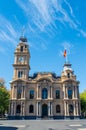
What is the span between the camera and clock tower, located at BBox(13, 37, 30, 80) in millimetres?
60772

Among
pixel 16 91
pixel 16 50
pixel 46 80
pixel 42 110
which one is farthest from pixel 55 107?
pixel 16 50

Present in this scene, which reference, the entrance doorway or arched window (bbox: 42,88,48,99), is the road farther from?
arched window (bbox: 42,88,48,99)

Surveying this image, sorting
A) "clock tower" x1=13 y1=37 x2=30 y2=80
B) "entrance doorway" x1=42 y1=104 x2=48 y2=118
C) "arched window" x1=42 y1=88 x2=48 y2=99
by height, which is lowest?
"entrance doorway" x1=42 y1=104 x2=48 y2=118

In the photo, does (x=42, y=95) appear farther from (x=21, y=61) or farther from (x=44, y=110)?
(x=21, y=61)

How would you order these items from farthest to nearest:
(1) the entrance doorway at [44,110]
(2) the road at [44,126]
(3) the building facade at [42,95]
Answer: (1) the entrance doorway at [44,110]
(3) the building facade at [42,95]
(2) the road at [44,126]

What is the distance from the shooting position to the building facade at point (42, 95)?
57750mm

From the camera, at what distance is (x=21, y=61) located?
6266cm

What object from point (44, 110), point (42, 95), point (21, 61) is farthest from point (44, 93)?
point (21, 61)

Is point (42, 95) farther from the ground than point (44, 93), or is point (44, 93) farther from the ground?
point (44, 93)

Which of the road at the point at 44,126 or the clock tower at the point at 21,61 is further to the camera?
the clock tower at the point at 21,61

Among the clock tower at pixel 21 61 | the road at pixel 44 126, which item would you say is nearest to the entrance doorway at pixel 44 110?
the clock tower at pixel 21 61

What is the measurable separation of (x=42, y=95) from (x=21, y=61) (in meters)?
12.3

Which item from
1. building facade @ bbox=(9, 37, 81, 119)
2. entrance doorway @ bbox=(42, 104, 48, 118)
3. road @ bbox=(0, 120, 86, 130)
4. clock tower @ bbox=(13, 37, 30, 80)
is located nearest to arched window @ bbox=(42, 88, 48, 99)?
building facade @ bbox=(9, 37, 81, 119)

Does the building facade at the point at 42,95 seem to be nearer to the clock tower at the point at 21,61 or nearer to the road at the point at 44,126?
the clock tower at the point at 21,61
